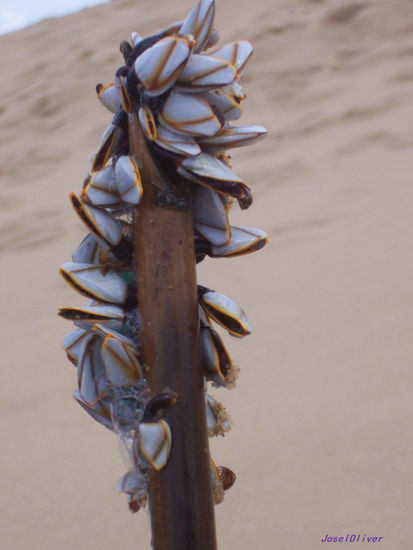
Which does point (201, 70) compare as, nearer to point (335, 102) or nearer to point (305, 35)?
point (335, 102)

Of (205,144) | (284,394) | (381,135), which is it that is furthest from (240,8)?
(205,144)

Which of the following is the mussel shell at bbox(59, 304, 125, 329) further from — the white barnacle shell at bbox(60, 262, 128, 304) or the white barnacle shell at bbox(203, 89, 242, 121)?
the white barnacle shell at bbox(203, 89, 242, 121)

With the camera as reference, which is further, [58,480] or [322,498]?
[58,480]

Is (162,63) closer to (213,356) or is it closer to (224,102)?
(224,102)

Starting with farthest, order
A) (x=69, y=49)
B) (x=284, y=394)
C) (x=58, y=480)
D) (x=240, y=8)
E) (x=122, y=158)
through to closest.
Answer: (x=69, y=49)
(x=240, y=8)
(x=284, y=394)
(x=58, y=480)
(x=122, y=158)

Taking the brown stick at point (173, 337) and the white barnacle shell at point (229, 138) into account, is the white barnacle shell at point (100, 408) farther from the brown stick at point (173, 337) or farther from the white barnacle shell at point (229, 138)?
the white barnacle shell at point (229, 138)

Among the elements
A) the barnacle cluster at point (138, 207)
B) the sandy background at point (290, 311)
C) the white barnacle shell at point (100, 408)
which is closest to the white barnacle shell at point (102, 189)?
the barnacle cluster at point (138, 207)

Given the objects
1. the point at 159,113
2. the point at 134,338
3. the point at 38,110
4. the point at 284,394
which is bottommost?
the point at 284,394
